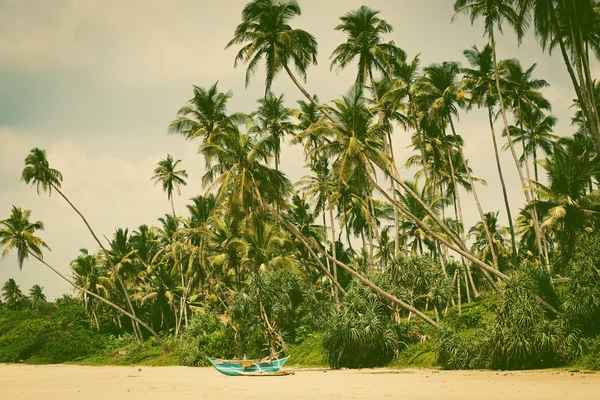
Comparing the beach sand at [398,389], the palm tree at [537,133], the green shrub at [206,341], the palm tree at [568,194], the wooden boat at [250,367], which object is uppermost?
the palm tree at [537,133]

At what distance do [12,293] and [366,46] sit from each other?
77379 millimetres

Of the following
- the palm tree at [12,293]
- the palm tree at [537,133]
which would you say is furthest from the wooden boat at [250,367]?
the palm tree at [12,293]

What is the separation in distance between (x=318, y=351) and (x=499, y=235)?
25.7 m

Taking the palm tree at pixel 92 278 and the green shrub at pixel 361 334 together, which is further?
the palm tree at pixel 92 278

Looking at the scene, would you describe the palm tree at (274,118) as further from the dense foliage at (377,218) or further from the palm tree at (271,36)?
the palm tree at (271,36)

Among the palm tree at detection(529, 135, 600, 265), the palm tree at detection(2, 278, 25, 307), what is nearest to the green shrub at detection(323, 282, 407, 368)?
the palm tree at detection(529, 135, 600, 265)

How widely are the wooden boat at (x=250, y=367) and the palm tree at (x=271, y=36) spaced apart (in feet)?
34.2

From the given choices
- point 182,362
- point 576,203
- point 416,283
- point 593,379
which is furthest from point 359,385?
point 182,362

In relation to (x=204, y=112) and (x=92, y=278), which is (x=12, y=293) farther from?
(x=204, y=112)

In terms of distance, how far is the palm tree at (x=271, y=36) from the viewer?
23469 mm

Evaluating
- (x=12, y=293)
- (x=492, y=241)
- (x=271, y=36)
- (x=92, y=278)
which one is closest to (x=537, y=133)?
(x=492, y=241)

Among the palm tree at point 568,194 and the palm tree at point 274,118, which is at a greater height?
the palm tree at point 274,118

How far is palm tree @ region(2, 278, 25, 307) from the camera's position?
82875mm

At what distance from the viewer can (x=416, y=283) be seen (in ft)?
83.7
